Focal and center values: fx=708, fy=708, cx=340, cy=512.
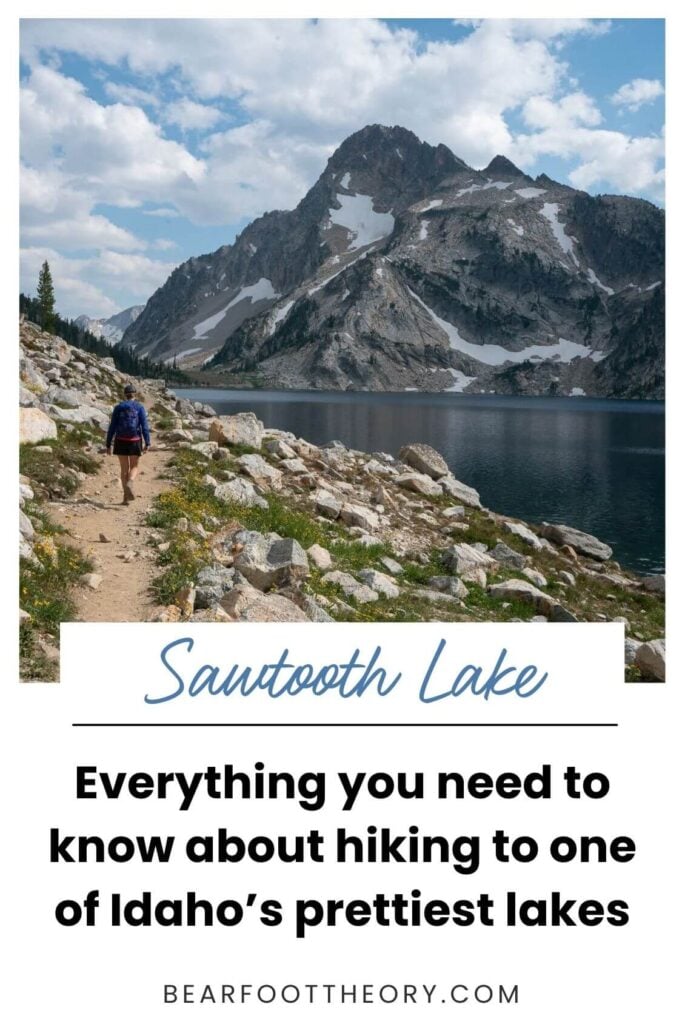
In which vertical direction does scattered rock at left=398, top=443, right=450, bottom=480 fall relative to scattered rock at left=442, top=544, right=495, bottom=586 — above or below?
above

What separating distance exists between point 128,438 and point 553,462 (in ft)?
198

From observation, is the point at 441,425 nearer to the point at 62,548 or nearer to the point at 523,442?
the point at 523,442

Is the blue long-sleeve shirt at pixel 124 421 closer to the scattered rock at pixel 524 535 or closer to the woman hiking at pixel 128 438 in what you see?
the woman hiking at pixel 128 438

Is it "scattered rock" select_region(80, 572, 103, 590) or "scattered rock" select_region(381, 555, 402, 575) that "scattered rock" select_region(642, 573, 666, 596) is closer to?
"scattered rock" select_region(381, 555, 402, 575)

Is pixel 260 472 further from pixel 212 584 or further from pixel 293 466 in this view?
pixel 212 584

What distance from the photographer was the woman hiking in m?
Result: 17.0

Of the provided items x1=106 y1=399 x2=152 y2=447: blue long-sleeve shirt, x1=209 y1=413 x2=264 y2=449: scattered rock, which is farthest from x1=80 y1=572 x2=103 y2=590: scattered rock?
x1=209 y1=413 x2=264 y2=449: scattered rock

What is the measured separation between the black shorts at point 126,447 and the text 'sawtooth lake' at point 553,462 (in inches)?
1021

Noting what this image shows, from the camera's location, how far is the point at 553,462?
7125 centimetres

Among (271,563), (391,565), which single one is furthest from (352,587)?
(391,565)

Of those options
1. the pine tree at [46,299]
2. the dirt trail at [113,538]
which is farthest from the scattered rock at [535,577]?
the pine tree at [46,299]

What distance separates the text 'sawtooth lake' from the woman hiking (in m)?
25.8
